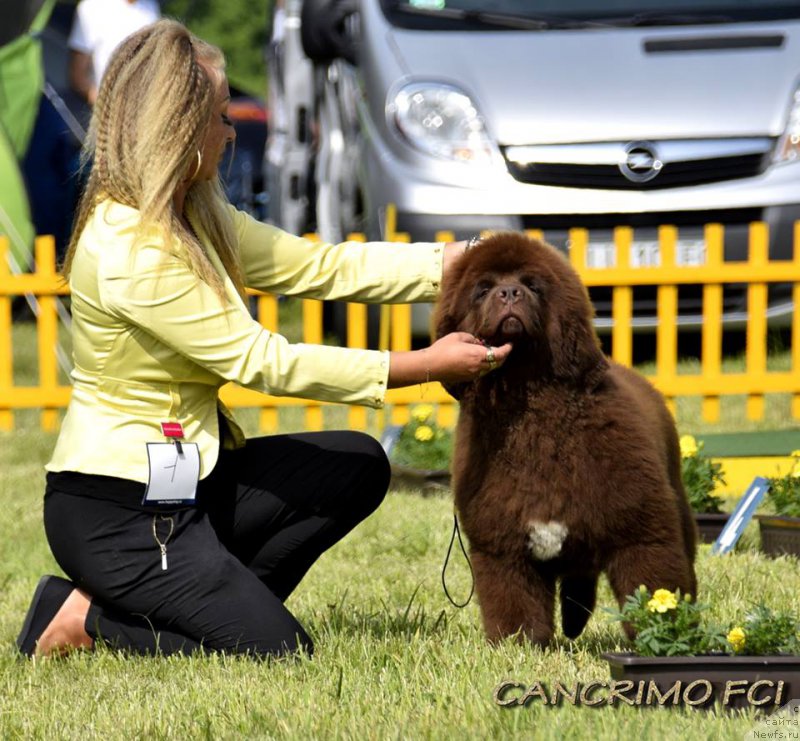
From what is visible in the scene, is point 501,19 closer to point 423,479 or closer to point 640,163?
point 640,163

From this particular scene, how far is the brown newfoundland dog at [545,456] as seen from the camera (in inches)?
132

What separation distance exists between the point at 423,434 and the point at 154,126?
9.44 feet

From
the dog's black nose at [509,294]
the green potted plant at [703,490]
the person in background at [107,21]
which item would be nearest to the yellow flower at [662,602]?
the dog's black nose at [509,294]

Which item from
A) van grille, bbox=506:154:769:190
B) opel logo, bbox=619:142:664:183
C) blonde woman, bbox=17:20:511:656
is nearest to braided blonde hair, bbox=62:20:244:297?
blonde woman, bbox=17:20:511:656

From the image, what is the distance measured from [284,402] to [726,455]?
2525 millimetres

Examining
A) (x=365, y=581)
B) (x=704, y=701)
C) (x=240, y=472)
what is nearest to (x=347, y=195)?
(x=365, y=581)

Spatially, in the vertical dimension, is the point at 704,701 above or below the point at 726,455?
above

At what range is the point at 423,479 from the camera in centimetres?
589

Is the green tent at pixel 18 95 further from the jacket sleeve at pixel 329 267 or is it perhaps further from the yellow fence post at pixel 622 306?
the jacket sleeve at pixel 329 267

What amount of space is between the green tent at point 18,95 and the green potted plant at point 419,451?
5332 millimetres

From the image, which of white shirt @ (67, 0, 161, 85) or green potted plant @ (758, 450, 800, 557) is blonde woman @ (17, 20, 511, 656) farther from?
white shirt @ (67, 0, 161, 85)

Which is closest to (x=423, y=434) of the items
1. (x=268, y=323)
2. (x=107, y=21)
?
(x=268, y=323)

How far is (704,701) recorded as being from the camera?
2.89 m

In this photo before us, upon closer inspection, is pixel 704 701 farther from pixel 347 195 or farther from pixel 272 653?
pixel 347 195
